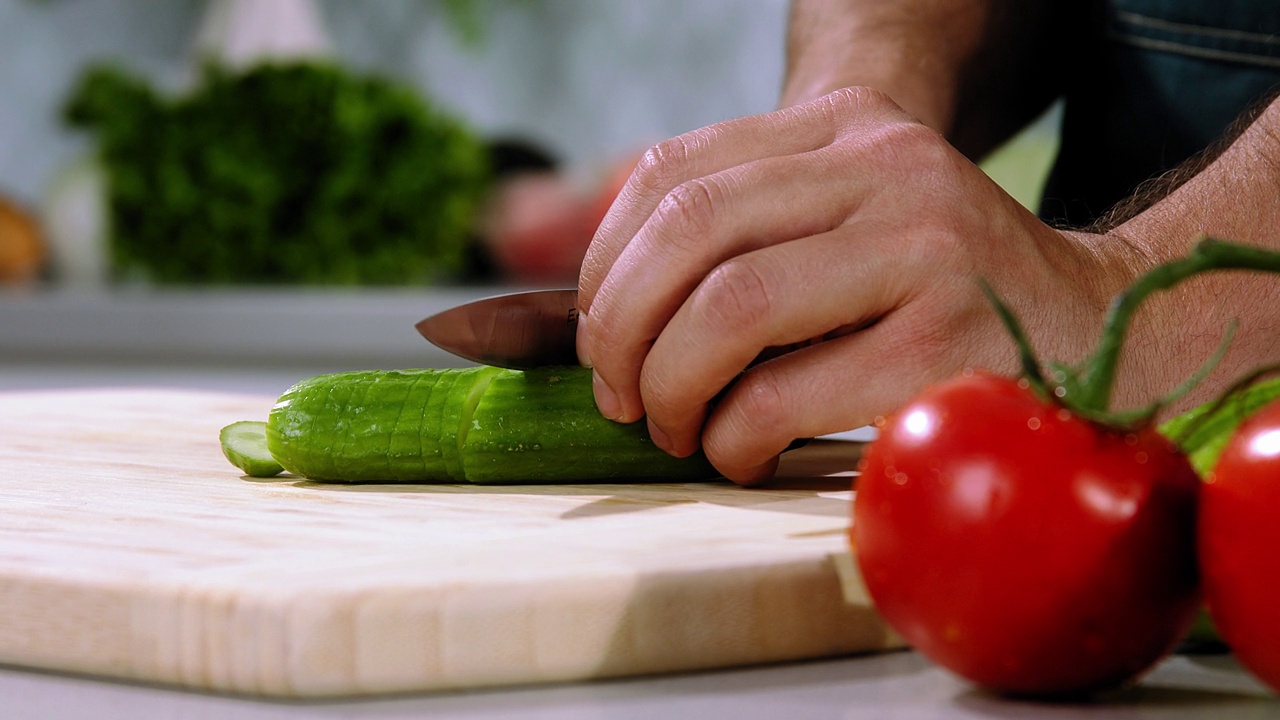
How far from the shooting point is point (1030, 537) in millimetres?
608

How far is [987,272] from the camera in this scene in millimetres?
1087

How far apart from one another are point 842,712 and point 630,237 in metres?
0.54

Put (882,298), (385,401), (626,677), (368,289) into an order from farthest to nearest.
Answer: (368,289) → (385,401) → (882,298) → (626,677)

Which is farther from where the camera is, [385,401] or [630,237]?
[385,401]

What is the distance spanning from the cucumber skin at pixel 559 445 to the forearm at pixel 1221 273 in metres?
0.42

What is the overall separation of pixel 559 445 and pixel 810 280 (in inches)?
12.2

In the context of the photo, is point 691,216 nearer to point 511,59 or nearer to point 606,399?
point 606,399

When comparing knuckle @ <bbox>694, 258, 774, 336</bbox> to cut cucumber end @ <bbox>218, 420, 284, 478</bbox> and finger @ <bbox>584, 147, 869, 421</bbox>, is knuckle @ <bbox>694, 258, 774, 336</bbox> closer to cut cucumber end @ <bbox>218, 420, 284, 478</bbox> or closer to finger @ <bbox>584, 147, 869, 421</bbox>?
finger @ <bbox>584, 147, 869, 421</bbox>

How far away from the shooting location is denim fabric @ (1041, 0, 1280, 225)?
69.3 inches

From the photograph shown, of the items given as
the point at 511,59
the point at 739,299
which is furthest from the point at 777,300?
the point at 511,59

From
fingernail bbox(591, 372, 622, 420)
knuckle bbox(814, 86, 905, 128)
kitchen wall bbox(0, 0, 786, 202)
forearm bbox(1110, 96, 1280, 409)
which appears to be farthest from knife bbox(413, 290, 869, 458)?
kitchen wall bbox(0, 0, 786, 202)

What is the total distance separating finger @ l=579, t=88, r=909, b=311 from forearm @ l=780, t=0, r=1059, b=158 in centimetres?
74

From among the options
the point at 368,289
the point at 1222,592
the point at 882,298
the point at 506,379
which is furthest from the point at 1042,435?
the point at 368,289

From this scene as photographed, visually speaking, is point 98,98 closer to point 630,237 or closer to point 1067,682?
point 630,237
